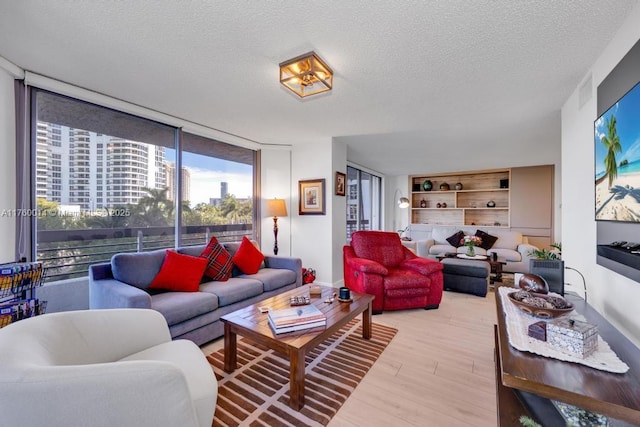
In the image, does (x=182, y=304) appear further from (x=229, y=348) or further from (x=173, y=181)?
(x=173, y=181)

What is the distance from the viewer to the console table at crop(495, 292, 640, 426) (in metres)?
0.86

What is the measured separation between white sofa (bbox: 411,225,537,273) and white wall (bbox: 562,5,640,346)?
2747 mm

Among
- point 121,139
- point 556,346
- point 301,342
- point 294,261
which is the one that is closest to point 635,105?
point 556,346

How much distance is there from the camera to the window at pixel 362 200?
617cm

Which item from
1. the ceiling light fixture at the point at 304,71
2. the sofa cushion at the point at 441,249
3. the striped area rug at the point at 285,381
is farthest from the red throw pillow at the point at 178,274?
the sofa cushion at the point at 441,249

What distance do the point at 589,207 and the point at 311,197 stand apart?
322cm

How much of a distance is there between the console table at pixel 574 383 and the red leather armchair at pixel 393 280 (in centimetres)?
186

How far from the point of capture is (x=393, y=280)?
10.2ft

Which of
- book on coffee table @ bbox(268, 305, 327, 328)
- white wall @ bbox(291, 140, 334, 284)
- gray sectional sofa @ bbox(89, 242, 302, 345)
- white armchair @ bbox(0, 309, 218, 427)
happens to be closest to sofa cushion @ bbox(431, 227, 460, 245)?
white wall @ bbox(291, 140, 334, 284)

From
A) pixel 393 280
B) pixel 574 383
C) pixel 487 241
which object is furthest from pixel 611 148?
pixel 487 241

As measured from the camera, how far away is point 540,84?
2381 mm

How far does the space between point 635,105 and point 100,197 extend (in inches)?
164

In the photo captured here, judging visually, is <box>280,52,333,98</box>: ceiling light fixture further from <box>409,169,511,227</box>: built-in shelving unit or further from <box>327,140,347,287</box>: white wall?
<box>409,169,511,227</box>: built-in shelving unit

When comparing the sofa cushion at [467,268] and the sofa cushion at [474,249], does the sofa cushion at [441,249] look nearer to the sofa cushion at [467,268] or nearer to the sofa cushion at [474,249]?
the sofa cushion at [474,249]
